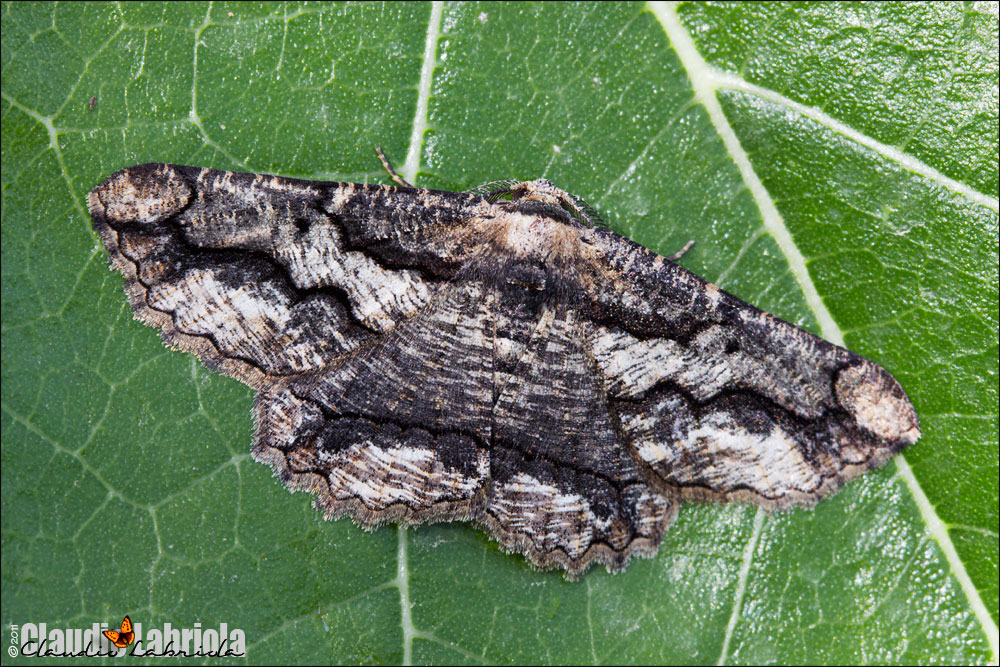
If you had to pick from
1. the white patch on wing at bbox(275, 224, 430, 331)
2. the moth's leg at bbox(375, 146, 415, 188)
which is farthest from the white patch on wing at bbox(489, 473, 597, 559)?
the moth's leg at bbox(375, 146, 415, 188)

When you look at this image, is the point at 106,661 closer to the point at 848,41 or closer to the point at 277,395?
the point at 277,395

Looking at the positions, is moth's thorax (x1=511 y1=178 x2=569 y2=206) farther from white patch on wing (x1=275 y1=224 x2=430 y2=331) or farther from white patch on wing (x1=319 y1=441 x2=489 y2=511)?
white patch on wing (x1=319 y1=441 x2=489 y2=511)

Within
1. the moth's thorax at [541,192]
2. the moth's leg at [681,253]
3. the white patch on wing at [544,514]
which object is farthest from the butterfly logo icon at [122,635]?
the moth's leg at [681,253]

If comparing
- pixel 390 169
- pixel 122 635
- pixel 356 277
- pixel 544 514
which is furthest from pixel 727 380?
pixel 122 635

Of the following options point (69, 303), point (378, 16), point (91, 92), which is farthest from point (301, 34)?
point (69, 303)

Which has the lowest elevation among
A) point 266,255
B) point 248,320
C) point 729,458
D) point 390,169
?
point 729,458

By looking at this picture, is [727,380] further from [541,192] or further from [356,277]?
[356,277]

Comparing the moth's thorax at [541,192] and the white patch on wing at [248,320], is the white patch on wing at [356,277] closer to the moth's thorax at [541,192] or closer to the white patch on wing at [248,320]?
the white patch on wing at [248,320]

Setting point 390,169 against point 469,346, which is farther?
point 390,169
